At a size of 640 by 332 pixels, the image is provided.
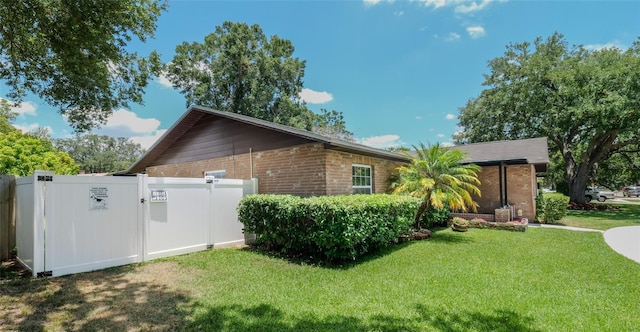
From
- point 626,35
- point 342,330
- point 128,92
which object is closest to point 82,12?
point 128,92

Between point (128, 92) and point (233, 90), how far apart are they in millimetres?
20165

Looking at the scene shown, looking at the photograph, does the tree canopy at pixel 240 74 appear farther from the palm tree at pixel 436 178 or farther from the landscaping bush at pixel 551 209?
the landscaping bush at pixel 551 209

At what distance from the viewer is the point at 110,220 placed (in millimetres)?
6090

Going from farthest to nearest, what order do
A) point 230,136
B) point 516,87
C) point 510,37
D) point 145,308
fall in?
point 510,37 → point 516,87 → point 230,136 → point 145,308

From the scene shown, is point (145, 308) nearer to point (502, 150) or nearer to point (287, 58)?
point (502, 150)

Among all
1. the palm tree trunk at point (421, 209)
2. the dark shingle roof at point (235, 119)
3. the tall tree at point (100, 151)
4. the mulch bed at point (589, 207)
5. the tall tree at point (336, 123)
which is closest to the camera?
the dark shingle roof at point (235, 119)

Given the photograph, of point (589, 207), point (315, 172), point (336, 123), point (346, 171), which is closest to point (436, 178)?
point (346, 171)

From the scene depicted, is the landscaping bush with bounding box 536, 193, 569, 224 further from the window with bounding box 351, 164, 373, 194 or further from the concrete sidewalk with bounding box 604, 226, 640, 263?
the window with bounding box 351, 164, 373, 194

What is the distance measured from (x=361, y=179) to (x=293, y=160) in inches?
101

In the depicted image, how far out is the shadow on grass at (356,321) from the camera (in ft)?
11.3

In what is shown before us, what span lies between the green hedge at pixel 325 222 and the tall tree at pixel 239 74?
20.1 metres

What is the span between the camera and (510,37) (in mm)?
22266

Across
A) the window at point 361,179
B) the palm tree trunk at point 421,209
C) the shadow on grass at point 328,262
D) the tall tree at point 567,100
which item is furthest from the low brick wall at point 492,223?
the tall tree at point 567,100

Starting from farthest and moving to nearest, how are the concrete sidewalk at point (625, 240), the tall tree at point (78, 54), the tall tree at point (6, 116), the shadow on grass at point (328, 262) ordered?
the tall tree at point (6, 116) < the concrete sidewalk at point (625, 240) < the shadow on grass at point (328, 262) < the tall tree at point (78, 54)
